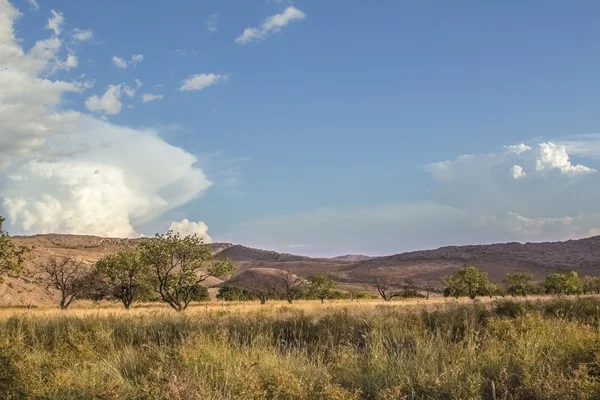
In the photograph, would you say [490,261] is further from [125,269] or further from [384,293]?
[125,269]

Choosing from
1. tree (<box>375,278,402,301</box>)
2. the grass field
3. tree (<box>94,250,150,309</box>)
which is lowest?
tree (<box>375,278,402,301</box>)

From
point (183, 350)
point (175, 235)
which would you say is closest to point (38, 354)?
point (183, 350)

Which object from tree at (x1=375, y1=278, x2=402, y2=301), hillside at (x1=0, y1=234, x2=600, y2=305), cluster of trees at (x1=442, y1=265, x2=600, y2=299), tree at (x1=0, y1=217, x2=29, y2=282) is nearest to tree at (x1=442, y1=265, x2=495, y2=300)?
cluster of trees at (x1=442, y1=265, x2=600, y2=299)

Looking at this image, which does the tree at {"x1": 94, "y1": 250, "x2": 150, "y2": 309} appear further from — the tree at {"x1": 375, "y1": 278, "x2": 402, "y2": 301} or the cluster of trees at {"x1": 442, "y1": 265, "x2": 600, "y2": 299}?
the cluster of trees at {"x1": 442, "y1": 265, "x2": 600, "y2": 299}

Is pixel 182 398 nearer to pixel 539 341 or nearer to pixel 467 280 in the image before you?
pixel 539 341

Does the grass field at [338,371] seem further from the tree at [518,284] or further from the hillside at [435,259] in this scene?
the hillside at [435,259]

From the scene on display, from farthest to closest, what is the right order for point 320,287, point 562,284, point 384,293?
1. point 384,293
2. point 320,287
3. point 562,284

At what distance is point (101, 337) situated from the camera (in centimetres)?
1307

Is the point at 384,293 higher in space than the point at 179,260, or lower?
lower

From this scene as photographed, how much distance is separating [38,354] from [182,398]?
6.13 metres

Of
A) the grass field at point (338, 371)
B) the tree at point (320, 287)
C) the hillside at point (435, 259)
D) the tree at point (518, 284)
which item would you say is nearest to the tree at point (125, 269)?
the tree at point (320, 287)

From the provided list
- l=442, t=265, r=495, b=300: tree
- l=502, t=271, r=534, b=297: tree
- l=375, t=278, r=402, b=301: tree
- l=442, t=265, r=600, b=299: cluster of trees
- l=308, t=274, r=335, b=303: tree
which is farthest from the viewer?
l=308, t=274, r=335, b=303: tree

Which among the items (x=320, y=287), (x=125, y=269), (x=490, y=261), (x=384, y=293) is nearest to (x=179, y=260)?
(x=125, y=269)

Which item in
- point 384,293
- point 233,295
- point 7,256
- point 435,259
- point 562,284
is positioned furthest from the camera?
point 435,259
